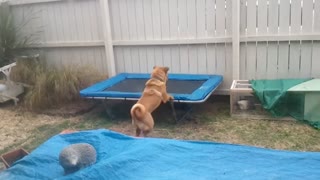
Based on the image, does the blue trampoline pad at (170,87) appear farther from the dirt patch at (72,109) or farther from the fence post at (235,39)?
the dirt patch at (72,109)

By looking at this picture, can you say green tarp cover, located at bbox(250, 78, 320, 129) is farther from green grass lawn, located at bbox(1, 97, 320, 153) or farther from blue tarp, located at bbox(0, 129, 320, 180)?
blue tarp, located at bbox(0, 129, 320, 180)

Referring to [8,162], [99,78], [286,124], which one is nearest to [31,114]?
[99,78]

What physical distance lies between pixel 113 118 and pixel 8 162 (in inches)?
63.5

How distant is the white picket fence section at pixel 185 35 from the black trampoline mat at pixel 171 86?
0.35m

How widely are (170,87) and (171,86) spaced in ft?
0.14

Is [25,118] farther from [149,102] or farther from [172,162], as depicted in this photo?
[172,162]

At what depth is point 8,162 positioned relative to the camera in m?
2.75

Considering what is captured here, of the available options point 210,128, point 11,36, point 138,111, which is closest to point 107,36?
point 11,36

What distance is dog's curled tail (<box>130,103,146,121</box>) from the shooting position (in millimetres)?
3154

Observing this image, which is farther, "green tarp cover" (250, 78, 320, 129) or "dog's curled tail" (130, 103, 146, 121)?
"green tarp cover" (250, 78, 320, 129)

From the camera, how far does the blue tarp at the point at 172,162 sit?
2201 millimetres

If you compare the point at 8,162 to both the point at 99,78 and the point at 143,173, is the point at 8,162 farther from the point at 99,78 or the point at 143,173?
the point at 99,78

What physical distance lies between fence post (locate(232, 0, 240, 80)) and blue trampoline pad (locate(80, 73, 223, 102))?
21 cm

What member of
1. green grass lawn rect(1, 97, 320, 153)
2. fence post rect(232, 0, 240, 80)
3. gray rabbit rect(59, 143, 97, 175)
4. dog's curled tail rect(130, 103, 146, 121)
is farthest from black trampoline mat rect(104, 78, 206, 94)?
gray rabbit rect(59, 143, 97, 175)
